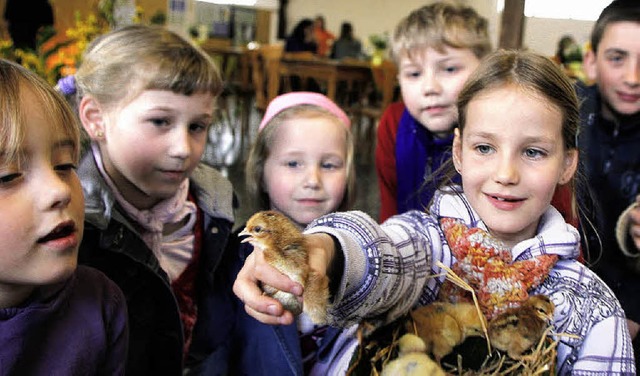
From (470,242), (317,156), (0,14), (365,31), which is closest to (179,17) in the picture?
(365,31)

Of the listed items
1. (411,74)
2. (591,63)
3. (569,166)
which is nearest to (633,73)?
(591,63)

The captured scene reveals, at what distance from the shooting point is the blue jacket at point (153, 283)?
54.4 inches

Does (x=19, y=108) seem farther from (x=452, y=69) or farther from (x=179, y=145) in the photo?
(x=452, y=69)

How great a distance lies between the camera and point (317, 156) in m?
1.61

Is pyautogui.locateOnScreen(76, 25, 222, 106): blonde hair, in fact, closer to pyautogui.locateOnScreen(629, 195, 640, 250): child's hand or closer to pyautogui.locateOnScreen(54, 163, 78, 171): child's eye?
pyautogui.locateOnScreen(54, 163, 78, 171): child's eye

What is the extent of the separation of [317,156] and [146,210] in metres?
0.46

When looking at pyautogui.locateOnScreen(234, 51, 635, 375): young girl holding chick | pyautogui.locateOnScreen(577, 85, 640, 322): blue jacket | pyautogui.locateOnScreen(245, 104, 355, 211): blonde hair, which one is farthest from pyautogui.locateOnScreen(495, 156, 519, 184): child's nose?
pyautogui.locateOnScreen(245, 104, 355, 211): blonde hair

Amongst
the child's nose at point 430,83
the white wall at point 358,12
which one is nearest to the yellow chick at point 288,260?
the child's nose at point 430,83

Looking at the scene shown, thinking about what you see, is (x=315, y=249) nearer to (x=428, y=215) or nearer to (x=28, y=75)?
(x=428, y=215)

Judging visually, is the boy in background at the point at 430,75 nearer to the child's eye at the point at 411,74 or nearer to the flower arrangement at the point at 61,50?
the child's eye at the point at 411,74

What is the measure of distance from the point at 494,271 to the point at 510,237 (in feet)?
0.20

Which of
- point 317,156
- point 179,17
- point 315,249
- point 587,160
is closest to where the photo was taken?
point 315,249

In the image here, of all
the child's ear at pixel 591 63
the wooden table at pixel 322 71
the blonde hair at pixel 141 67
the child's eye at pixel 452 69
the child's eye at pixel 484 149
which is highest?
the wooden table at pixel 322 71

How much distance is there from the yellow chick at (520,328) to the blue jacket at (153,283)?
86 cm
